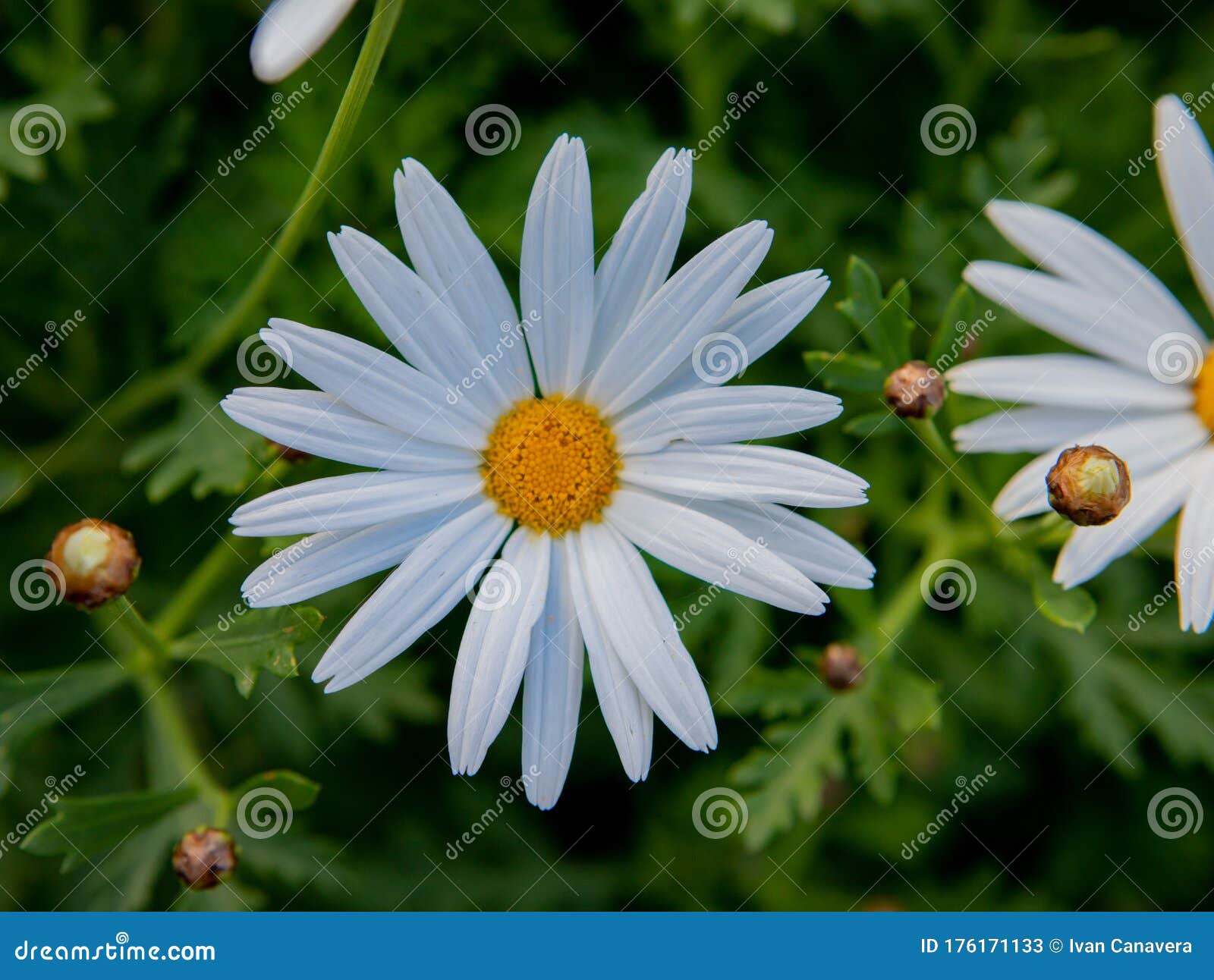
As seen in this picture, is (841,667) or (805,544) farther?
(841,667)

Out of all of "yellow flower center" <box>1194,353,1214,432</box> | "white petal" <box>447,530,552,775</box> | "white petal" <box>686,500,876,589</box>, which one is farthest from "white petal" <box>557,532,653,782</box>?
"yellow flower center" <box>1194,353,1214,432</box>

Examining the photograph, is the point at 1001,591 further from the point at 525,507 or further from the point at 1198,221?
the point at 525,507

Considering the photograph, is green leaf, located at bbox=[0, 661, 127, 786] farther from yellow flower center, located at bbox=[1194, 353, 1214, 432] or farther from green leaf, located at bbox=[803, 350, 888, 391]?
yellow flower center, located at bbox=[1194, 353, 1214, 432]

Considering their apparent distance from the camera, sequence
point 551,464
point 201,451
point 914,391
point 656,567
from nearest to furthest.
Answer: point 914,391, point 551,464, point 201,451, point 656,567

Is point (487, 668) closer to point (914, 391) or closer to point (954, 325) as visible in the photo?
point (914, 391)

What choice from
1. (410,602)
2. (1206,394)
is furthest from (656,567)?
(1206,394)

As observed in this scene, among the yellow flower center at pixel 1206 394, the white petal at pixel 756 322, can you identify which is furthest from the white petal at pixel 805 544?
the yellow flower center at pixel 1206 394

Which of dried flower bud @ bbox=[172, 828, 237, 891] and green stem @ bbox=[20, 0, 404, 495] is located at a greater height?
green stem @ bbox=[20, 0, 404, 495]
